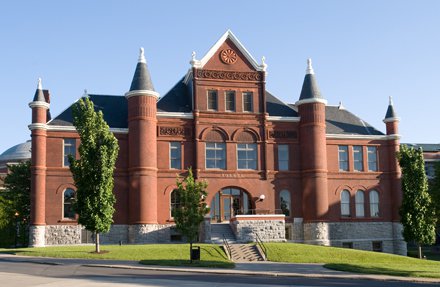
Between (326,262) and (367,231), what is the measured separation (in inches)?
642

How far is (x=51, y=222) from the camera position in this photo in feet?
153

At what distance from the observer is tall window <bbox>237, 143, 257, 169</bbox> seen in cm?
5038

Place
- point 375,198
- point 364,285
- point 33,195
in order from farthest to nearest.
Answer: point 375,198 < point 33,195 < point 364,285

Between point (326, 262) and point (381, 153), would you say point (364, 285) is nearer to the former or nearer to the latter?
point (326, 262)

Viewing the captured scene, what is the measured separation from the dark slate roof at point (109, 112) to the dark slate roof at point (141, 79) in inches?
136

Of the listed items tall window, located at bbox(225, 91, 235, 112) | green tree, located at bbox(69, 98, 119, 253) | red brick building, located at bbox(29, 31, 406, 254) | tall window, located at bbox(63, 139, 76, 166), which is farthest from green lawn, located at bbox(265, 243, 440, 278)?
tall window, located at bbox(63, 139, 76, 166)

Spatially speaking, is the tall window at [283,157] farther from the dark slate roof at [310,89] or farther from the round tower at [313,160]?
the dark slate roof at [310,89]

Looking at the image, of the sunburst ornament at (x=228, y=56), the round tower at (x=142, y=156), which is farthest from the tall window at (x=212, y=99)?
the round tower at (x=142, y=156)

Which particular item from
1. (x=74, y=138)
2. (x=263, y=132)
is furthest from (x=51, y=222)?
(x=263, y=132)

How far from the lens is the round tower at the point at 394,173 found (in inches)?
2067

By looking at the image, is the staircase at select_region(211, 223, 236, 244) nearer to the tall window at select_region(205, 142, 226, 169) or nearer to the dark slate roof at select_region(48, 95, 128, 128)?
the tall window at select_region(205, 142, 226, 169)

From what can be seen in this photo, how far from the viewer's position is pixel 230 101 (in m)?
50.7

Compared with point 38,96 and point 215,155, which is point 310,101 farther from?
point 38,96

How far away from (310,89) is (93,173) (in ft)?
69.9
